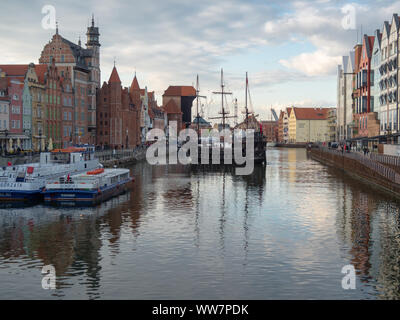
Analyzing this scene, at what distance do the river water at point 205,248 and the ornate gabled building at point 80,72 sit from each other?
7908cm

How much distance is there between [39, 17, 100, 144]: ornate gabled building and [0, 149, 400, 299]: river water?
7908 centimetres

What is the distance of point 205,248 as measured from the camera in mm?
29000

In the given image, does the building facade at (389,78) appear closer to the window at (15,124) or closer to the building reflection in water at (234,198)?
the building reflection in water at (234,198)

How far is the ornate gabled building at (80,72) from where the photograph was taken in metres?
124

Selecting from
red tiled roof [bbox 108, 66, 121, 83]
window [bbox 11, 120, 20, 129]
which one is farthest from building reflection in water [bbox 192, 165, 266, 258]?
red tiled roof [bbox 108, 66, 121, 83]

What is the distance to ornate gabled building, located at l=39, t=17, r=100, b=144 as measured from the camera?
124125 millimetres

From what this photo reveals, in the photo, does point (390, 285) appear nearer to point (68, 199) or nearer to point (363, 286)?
point (363, 286)

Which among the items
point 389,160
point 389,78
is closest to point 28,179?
point 389,160

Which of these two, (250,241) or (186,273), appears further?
(250,241)

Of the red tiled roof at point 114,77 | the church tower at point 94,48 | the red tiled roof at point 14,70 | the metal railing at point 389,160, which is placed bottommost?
the metal railing at point 389,160

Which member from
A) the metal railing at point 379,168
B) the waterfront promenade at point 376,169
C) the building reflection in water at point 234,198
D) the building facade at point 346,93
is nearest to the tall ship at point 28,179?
the building reflection in water at point 234,198

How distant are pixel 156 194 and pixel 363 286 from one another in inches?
1371
